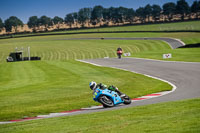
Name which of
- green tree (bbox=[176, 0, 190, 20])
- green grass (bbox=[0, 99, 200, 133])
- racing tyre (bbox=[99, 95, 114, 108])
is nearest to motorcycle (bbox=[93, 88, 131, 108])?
racing tyre (bbox=[99, 95, 114, 108])

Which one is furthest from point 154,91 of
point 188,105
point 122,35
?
point 122,35

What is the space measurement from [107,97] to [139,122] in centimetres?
483

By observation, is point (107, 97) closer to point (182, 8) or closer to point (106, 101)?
point (106, 101)

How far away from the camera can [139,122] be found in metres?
8.97

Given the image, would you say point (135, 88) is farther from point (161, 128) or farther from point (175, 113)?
point (161, 128)

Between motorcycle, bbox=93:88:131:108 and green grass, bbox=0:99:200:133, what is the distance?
Answer: 2.42m

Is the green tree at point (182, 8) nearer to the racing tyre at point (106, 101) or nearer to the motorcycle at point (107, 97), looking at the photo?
the motorcycle at point (107, 97)

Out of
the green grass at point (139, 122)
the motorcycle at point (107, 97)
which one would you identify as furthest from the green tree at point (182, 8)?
the green grass at point (139, 122)

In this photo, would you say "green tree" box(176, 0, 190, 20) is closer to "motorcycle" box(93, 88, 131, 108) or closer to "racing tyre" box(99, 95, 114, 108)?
"motorcycle" box(93, 88, 131, 108)

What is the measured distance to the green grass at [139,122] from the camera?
7.99m

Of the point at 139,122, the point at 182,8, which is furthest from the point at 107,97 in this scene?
the point at 182,8

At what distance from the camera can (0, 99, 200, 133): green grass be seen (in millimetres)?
7988

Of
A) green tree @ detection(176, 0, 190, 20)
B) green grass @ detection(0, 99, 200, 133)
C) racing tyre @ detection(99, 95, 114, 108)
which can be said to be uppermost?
green tree @ detection(176, 0, 190, 20)

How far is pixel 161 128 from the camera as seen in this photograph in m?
7.92
